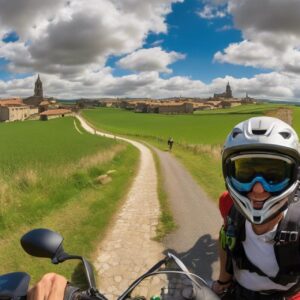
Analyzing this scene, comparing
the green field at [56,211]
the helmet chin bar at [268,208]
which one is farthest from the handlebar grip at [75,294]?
the green field at [56,211]

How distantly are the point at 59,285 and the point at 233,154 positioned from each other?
4.94 feet

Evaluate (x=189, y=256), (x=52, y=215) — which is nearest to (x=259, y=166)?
(x=189, y=256)

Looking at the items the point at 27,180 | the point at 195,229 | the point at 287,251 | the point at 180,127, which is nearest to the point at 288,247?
the point at 287,251

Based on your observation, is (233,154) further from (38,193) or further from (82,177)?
(82,177)

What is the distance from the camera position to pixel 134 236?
818 cm

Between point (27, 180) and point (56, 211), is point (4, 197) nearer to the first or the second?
point (56, 211)

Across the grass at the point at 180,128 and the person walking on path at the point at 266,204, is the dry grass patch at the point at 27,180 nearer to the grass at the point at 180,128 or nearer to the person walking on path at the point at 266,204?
the person walking on path at the point at 266,204

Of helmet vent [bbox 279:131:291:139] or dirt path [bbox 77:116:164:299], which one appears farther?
dirt path [bbox 77:116:164:299]

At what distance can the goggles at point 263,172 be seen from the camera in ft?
7.87

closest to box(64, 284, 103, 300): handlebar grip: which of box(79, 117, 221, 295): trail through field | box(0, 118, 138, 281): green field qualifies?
box(79, 117, 221, 295): trail through field

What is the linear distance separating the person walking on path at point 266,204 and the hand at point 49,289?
136 cm

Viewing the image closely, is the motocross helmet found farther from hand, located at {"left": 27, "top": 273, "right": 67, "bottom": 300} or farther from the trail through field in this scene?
the trail through field

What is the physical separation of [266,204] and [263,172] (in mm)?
231

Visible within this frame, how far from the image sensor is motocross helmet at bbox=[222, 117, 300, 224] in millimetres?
2359
